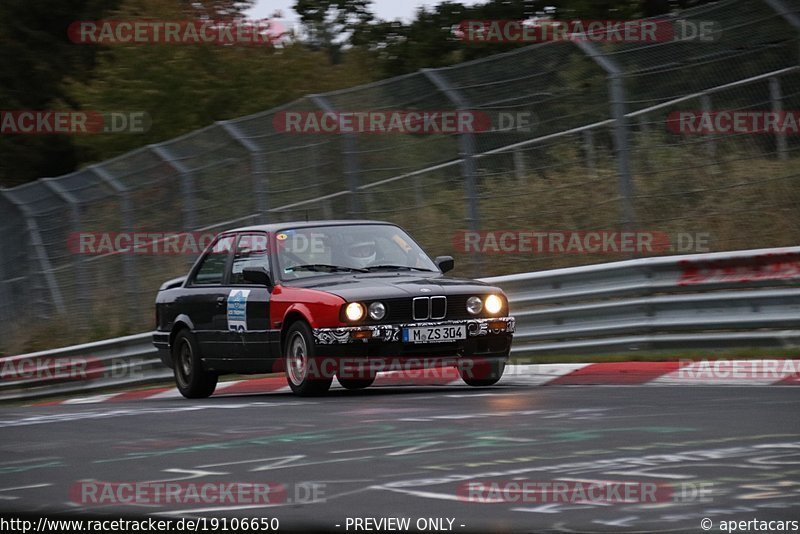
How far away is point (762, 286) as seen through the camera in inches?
481

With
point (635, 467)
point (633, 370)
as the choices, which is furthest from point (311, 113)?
point (635, 467)

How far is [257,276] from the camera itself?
39.5 ft

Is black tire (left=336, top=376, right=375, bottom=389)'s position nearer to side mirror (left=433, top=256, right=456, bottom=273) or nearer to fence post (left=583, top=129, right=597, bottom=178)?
side mirror (left=433, top=256, right=456, bottom=273)

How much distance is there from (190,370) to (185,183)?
6.01 m

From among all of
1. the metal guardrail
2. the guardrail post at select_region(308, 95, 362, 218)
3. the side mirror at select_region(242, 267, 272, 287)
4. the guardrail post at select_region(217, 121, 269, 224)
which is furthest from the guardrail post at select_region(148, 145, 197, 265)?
the side mirror at select_region(242, 267, 272, 287)

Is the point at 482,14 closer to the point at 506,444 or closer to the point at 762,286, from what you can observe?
the point at 762,286

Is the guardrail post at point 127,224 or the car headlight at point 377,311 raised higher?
the guardrail post at point 127,224

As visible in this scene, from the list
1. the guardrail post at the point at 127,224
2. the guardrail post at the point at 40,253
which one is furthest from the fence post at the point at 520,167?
the guardrail post at the point at 40,253

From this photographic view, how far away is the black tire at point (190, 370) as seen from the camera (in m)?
13.3

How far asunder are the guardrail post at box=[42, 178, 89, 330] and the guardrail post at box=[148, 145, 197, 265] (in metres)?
3.01

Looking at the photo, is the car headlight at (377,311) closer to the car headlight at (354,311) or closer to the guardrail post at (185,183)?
the car headlight at (354,311)

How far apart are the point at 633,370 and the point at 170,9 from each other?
1165 inches

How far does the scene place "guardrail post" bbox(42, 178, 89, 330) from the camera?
21.9 m

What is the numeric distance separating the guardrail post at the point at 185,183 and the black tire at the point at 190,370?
5.46 metres
